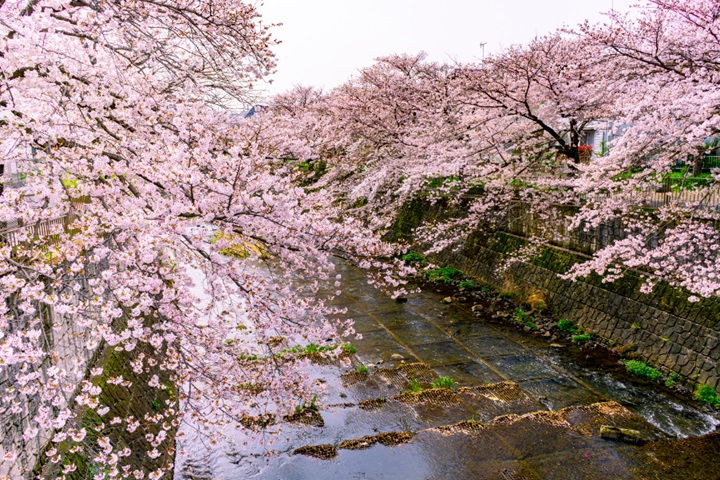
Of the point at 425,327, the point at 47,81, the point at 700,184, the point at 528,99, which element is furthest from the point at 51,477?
the point at 528,99

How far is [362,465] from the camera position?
7.89 meters

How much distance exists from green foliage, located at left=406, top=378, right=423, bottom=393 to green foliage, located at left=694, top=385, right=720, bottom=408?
544 centimetres

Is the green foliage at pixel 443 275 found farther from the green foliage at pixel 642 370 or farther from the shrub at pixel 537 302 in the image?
the green foliage at pixel 642 370

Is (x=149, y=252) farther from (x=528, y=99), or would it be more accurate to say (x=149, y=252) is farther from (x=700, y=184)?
(x=528, y=99)

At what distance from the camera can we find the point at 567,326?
13594 millimetres

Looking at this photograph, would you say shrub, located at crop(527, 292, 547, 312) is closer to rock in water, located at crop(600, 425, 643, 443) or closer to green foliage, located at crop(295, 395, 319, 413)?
rock in water, located at crop(600, 425, 643, 443)

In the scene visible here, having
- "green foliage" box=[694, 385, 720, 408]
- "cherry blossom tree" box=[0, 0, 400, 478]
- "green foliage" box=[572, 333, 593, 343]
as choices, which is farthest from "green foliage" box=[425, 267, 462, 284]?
"cherry blossom tree" box=[0, 0, 400, 478]

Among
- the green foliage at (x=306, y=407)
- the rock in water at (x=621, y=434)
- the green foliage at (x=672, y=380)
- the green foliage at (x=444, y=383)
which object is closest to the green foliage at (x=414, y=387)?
the green foliage at (x=444, y=383)

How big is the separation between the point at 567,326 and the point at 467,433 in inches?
256

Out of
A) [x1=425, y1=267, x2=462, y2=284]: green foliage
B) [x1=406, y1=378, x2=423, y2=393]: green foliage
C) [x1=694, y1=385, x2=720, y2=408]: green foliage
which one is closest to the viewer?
[x1=694, y1=385, x2=720, y2=408]: green foliage

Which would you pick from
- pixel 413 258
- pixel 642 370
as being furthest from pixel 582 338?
pixel 413 258

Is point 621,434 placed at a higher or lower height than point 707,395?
lower

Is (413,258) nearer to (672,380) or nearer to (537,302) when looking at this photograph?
(537,302)

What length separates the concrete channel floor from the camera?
25.1ft
